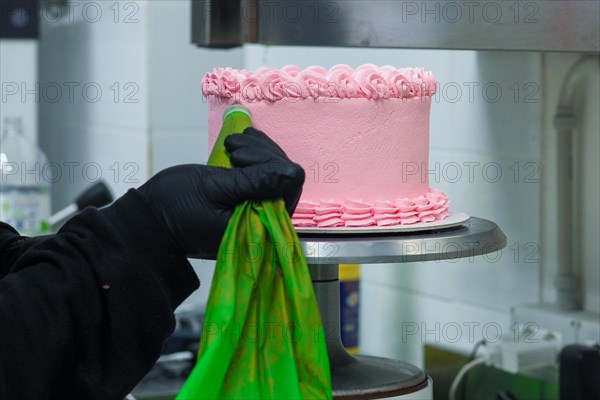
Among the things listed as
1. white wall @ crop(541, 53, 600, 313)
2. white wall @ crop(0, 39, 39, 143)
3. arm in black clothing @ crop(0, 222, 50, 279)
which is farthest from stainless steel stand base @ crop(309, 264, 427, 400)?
white wall @ crop(0, 39, 39, 143)

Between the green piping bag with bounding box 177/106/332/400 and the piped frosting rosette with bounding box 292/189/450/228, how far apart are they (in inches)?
5.3

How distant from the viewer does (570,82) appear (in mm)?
1414

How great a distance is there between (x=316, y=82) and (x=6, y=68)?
5.10 ft

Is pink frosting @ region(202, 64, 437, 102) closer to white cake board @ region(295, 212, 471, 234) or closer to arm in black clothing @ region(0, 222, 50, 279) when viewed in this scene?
white cake board @ region(295, 212, 471, 234)

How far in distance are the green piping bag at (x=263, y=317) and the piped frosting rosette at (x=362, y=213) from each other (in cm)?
13

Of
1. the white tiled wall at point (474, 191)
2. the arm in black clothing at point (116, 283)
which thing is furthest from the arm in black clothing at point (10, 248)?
the white tiled wall at point (474, 191)

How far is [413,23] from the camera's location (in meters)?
1.17

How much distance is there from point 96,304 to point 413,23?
536 millimetres

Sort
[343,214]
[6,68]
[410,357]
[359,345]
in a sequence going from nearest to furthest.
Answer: [343,214] → [410,357] → [359,345] → [6,68]

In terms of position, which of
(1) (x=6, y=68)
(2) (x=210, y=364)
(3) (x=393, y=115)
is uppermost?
(1) (x=6, y=68)

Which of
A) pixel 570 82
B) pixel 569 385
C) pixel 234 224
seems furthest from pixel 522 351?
pixel 234 224

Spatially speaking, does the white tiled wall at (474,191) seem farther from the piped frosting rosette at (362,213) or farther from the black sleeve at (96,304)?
the black sleeve at (96,304)

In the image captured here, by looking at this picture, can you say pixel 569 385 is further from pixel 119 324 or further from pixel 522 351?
pixel 119 324

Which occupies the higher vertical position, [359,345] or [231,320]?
[231,320]
